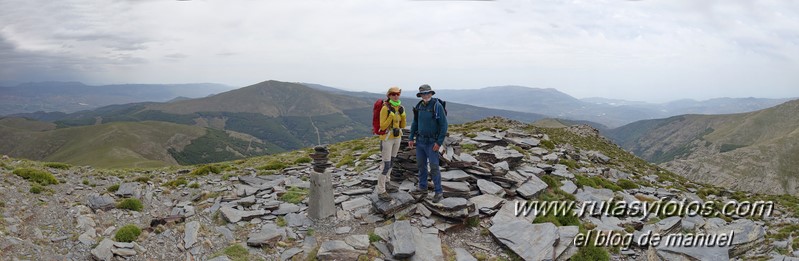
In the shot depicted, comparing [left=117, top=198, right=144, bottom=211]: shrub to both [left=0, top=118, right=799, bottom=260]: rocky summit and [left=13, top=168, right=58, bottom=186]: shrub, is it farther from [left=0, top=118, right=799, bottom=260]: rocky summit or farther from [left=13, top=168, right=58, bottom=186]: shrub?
[left=13, top=168, right=58, bottom=186]: shrub

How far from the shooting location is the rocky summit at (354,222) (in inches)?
491

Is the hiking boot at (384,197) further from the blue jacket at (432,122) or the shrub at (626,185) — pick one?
the shrub at (626,185)

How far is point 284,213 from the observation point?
1562 cm

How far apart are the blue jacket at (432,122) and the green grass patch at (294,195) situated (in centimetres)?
653

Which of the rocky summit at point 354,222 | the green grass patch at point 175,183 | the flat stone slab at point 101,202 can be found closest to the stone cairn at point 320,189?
the rocky summit at point 354,222

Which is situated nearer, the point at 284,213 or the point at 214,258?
the point at 214,258

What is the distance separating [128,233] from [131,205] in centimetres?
345

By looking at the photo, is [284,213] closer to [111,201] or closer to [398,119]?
[398,119]

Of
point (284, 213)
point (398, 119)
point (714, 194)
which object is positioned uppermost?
point (398, 119)

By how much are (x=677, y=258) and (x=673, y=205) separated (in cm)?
676

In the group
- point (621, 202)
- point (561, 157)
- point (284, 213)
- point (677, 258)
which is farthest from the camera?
point (561, 157)

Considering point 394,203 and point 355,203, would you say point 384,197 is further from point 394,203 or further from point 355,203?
point 355,203

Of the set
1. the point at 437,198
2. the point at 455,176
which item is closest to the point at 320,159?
the point at 437,198

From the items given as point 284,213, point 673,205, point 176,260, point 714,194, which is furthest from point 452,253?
point 714,194
